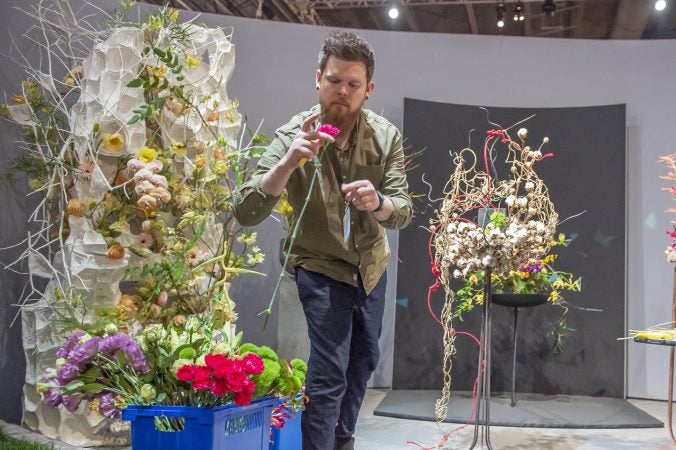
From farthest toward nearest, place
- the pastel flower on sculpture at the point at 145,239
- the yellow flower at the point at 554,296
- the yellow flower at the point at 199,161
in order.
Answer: the yellow flower at the point at 554,296, the yellow flower at the point at 199,161, the pastel flower on sculpture at the point at 145,239

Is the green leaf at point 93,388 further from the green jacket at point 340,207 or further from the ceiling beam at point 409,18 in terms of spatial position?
the ceiling beam at point 409,18

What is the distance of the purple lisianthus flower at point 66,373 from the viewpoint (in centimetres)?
197

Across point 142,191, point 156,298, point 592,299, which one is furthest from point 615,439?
point 142,191

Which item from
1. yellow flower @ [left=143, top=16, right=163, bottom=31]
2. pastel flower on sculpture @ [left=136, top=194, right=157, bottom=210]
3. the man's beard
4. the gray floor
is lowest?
the gray floor

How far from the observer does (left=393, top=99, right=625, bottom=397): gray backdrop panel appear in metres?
5.53

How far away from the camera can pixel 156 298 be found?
3.62m

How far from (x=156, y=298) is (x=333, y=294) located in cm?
164

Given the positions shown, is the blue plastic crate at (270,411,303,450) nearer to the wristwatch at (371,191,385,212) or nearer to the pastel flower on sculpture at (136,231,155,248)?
the wristwatch at (371,191,385,212)

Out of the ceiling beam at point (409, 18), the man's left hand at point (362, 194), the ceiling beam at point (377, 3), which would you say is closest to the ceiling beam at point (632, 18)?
the ceiling beam at point (377, 3)

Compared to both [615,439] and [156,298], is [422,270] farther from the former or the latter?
[156,298]

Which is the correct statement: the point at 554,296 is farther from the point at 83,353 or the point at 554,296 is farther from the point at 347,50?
the point at 83,353

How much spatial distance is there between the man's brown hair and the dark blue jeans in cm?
64

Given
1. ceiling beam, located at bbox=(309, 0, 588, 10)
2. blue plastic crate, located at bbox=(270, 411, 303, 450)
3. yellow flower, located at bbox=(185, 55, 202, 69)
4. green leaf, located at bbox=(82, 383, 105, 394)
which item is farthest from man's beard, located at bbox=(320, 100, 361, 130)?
ceiling beam, located at bbox=(309, 0, 588, 10)

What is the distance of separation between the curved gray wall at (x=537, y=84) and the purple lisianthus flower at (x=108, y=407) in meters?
3.24
